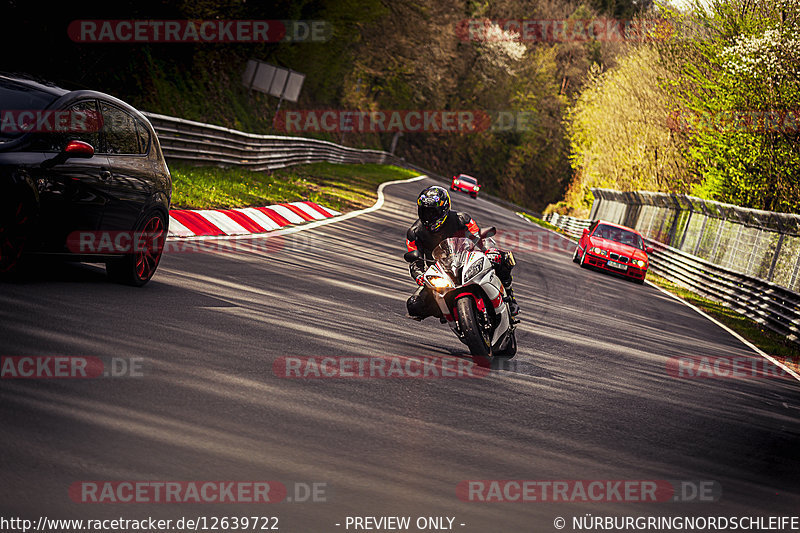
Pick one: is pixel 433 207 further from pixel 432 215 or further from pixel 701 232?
pixel 701 232

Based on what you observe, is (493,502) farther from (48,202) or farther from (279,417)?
(48,202)

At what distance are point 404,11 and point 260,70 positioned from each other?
14.1 m

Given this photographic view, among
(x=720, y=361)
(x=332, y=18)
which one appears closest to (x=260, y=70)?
(x=332, y=18)

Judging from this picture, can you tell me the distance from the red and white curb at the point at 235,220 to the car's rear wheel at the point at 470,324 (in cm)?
737

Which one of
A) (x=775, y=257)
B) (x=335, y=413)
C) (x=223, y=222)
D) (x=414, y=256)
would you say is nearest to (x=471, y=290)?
(x=414, y=256)

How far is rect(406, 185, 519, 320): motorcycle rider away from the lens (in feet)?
30.7

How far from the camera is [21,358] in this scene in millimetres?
6543

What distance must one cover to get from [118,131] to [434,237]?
3420 mm

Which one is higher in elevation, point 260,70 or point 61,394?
point 260,70

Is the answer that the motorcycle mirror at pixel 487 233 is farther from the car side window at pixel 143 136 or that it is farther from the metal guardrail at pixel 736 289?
the metal guardrail at pixel 736 289

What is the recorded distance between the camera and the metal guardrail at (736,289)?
62.8 ft

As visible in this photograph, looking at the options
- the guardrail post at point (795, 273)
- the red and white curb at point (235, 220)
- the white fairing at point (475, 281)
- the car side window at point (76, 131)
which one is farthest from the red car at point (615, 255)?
the car side window at point (76, 131)

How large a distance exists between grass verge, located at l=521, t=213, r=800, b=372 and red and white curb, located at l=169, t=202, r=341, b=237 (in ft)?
31.4

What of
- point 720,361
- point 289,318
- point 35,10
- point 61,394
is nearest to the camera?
point 61,394
